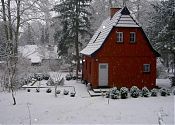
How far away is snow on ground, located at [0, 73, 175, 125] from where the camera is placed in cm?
1372

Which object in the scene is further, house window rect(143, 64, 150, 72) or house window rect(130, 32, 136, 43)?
house window rect(143, 64, 150, 72)

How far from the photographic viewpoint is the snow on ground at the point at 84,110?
13.7 meters

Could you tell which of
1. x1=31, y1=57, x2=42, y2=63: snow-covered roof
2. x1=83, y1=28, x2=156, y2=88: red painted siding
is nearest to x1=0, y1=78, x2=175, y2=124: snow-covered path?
x1=83, y1=28, x2=156, y2=88: red painted siding

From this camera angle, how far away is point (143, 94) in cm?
1981

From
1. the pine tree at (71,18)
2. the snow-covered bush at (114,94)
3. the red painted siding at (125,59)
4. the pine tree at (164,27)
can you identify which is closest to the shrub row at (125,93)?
the snow-covered bush at (114,94)

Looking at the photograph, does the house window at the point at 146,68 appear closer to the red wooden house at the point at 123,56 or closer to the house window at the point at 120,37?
the red wooden house at the point at 123,56

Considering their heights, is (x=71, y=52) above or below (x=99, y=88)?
above

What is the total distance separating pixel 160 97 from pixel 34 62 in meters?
35.4

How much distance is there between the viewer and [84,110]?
1563 cm

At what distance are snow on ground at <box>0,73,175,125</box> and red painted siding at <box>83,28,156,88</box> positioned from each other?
12.4 feet

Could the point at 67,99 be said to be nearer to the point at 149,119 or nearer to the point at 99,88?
the point at 99,88

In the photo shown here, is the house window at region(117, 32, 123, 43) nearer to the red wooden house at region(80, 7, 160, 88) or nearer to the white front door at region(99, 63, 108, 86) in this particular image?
the red wooden house at region(80, 7, 160, 88)

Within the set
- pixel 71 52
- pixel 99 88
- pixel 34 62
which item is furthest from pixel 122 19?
pixel 34 62

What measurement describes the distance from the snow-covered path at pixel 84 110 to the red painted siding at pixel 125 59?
13.3 ft
